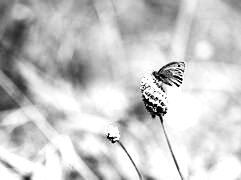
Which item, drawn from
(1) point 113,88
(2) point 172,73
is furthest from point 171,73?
(1) point 113,88

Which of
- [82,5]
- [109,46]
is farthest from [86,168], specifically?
[82,5]

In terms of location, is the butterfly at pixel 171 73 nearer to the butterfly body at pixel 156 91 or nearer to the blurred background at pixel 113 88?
the butterfly body at pixel 156 91

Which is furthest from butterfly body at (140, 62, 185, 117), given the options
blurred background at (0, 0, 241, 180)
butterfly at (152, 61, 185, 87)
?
blurred background at (0, 0, 241, 180)

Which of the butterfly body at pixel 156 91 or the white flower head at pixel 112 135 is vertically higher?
the butterfly body at pixel 156 91

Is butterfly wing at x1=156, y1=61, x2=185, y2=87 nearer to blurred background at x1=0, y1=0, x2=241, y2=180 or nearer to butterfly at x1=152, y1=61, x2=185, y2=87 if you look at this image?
butterfly at x1=152, y1=61, x2=185, y2=87

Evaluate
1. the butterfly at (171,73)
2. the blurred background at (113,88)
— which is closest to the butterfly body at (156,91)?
the butterfly at (171,73)

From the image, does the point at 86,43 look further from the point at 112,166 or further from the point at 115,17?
the point at 112,166
